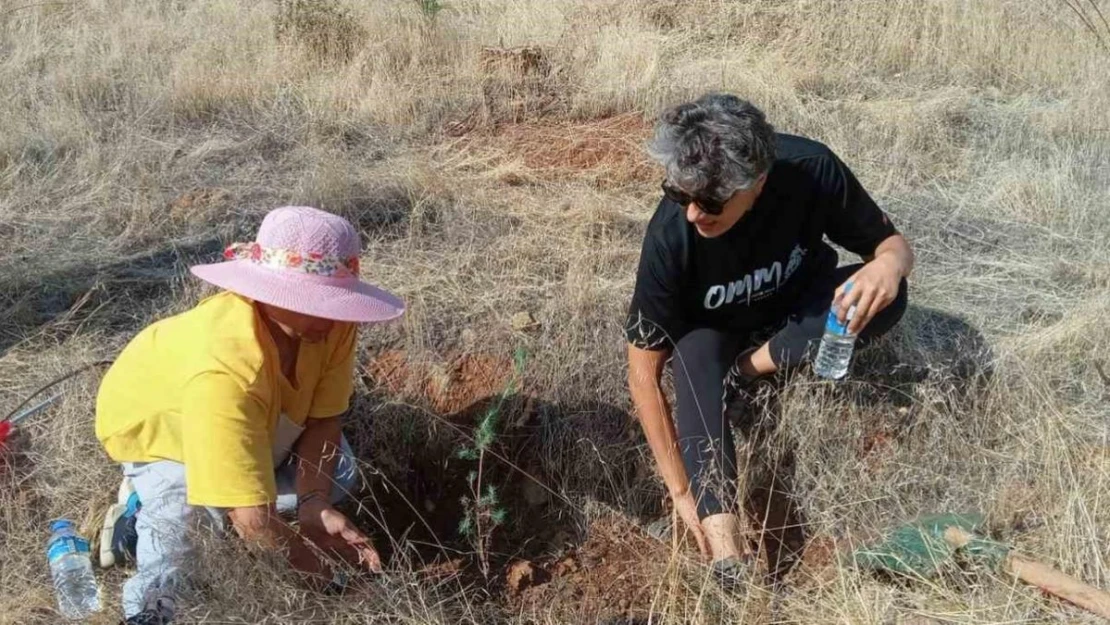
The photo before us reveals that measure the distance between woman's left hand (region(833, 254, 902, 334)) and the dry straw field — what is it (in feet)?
1.05

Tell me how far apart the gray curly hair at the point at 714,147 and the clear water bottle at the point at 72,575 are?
1659 mm

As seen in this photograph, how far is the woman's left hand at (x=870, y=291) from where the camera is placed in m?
2.56

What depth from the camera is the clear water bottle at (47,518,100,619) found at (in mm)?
2383

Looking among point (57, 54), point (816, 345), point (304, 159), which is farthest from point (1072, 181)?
point (57, 54)

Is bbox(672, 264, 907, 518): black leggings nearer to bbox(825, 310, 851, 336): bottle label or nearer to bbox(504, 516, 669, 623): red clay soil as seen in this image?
bbox(825, 310, 851, 336): bottle label

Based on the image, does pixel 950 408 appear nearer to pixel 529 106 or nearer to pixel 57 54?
pixel 529 106

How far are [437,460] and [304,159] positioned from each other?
2044 millimetres

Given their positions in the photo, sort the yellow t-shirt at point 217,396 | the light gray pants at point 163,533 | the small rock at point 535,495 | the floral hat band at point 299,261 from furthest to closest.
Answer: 1. the small rock at point 535,495
2. the light gray pants at point 163,533
3. the floral hat band at point 299,261
4. the yellow t-shirt at point 217,396

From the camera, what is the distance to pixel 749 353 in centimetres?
285

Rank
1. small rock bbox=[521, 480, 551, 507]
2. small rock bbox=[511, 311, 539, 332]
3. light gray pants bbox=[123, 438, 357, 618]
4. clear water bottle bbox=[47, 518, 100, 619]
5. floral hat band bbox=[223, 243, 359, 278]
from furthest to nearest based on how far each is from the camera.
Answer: small rock bbox=[511, 311, 539, 332], small rock bbox=[521, 480, 551, 507], clear water bottle bbox=[47, 518, 100, 619], light gray pants bbox=[123, 438, 357, 618], floral hat band bbox=[223, 243, 359, 278]

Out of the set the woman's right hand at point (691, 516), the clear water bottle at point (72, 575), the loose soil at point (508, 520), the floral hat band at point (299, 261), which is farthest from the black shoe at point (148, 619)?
the woman's right hand at point (691, 516)

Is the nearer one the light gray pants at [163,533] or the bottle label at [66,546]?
the light gray pants at [163,533]

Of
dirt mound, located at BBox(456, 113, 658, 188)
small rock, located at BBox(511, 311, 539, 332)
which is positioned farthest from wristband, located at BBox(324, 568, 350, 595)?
dirt mound, located at BBox(456, 113, 658, 188)

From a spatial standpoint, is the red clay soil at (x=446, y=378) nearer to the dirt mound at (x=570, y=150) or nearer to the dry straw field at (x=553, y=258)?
the dry straw field at (x=553, y=258)
